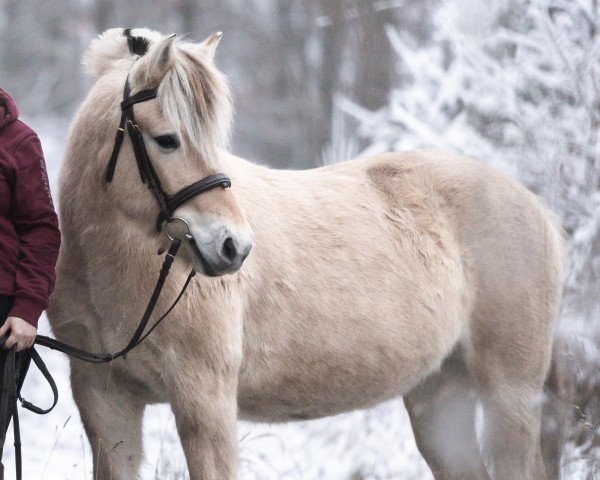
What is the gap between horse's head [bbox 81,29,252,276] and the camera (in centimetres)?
300

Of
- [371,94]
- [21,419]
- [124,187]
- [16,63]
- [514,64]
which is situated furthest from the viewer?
[16,63]

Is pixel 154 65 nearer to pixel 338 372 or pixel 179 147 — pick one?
pixel 179 147

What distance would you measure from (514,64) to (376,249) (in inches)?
80.9

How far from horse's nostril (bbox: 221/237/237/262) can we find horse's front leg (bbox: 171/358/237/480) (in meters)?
0.51

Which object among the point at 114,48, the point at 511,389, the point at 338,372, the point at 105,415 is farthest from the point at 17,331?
the point at 511,389

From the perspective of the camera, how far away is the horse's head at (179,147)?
3.00 meters

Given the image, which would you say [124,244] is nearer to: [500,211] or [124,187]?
[124,187]

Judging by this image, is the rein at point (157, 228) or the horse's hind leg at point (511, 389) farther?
the horse's hind leg at point (511, 389)

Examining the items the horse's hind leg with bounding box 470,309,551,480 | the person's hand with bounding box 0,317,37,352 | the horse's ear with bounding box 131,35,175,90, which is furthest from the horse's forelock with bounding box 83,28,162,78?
the horse's hind leg with bounding box 470,309,551,480

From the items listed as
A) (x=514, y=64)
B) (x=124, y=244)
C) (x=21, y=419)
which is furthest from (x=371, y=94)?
(x=124, y=244)

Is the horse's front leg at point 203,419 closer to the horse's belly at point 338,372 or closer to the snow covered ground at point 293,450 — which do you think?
the horse's belly at point 338,372

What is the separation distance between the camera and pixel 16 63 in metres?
16.5

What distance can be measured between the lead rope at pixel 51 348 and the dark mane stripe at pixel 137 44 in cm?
78

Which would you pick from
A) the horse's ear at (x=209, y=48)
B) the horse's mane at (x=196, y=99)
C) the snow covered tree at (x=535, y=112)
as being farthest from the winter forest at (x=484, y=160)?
the horse's mane at (x=196, y=99)
